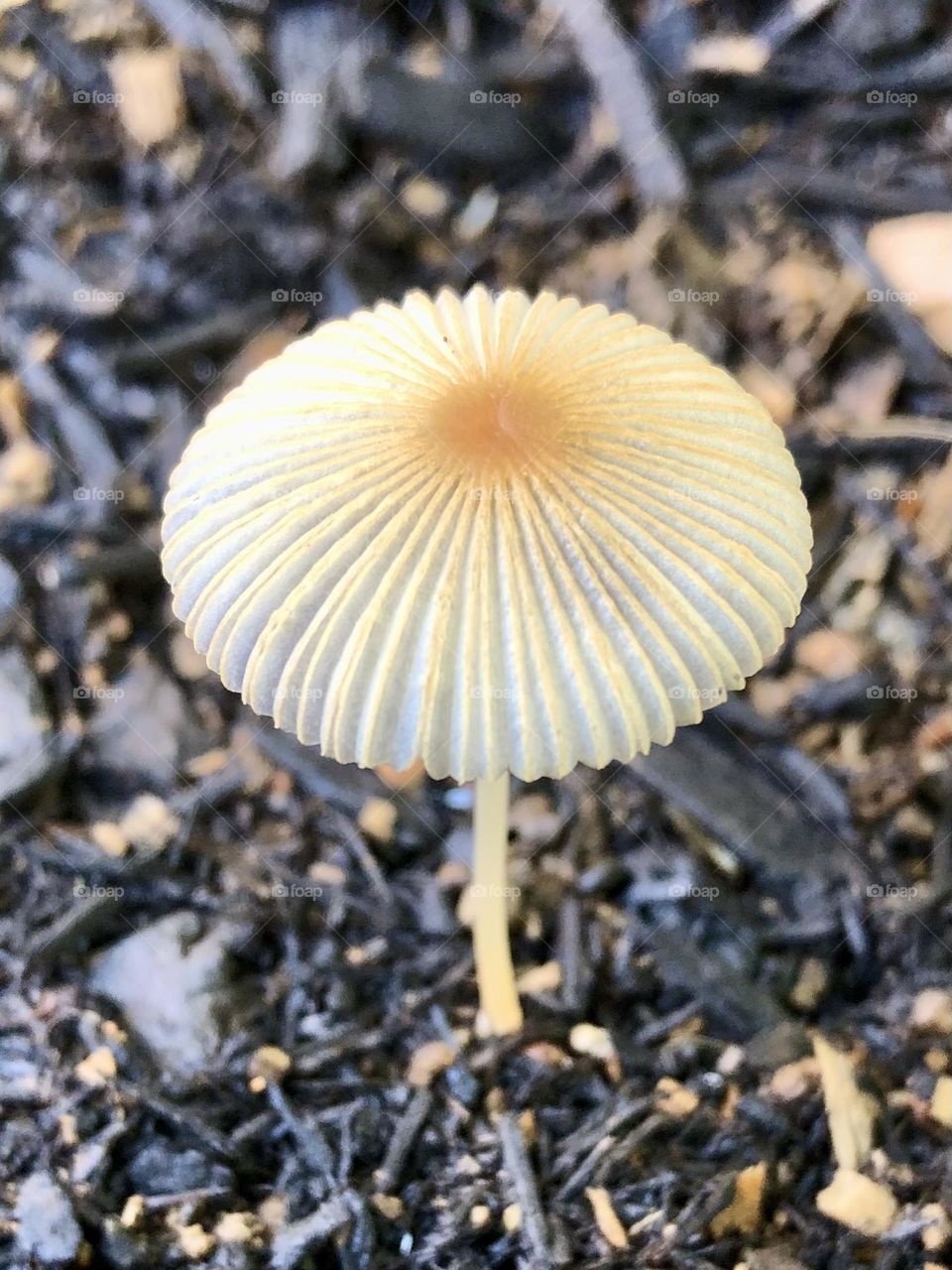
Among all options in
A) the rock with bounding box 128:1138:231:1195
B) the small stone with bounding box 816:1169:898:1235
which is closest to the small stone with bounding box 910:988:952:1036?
the small stone with bounding box 816:1169:898:1235

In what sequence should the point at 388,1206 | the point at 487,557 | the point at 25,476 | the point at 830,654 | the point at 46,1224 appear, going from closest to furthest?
1. the point at 487,557
2. the point at 46,1224
3. the point at 388,1206
4. the point at 830,654
5. the point at 25,476

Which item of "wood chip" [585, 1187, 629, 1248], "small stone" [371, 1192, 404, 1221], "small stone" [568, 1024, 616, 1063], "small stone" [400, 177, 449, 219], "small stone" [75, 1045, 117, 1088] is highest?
"small stone" [400, 177, 449, 219]

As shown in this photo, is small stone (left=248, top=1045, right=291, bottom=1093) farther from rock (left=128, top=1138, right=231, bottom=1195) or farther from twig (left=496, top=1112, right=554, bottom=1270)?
twig (left=496, top=1112, right=554, bottom=1270)

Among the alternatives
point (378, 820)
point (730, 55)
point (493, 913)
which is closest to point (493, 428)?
point (493, 913)

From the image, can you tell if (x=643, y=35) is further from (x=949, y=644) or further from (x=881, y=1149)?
(x=881, y=1149)

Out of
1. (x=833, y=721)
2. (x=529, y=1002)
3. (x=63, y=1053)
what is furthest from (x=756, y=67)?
(x=63, y=1053)

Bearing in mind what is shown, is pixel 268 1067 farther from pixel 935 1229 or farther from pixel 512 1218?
pixel 935 1229

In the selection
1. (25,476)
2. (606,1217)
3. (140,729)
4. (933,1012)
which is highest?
(25,476)

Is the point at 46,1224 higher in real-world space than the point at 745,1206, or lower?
higher
